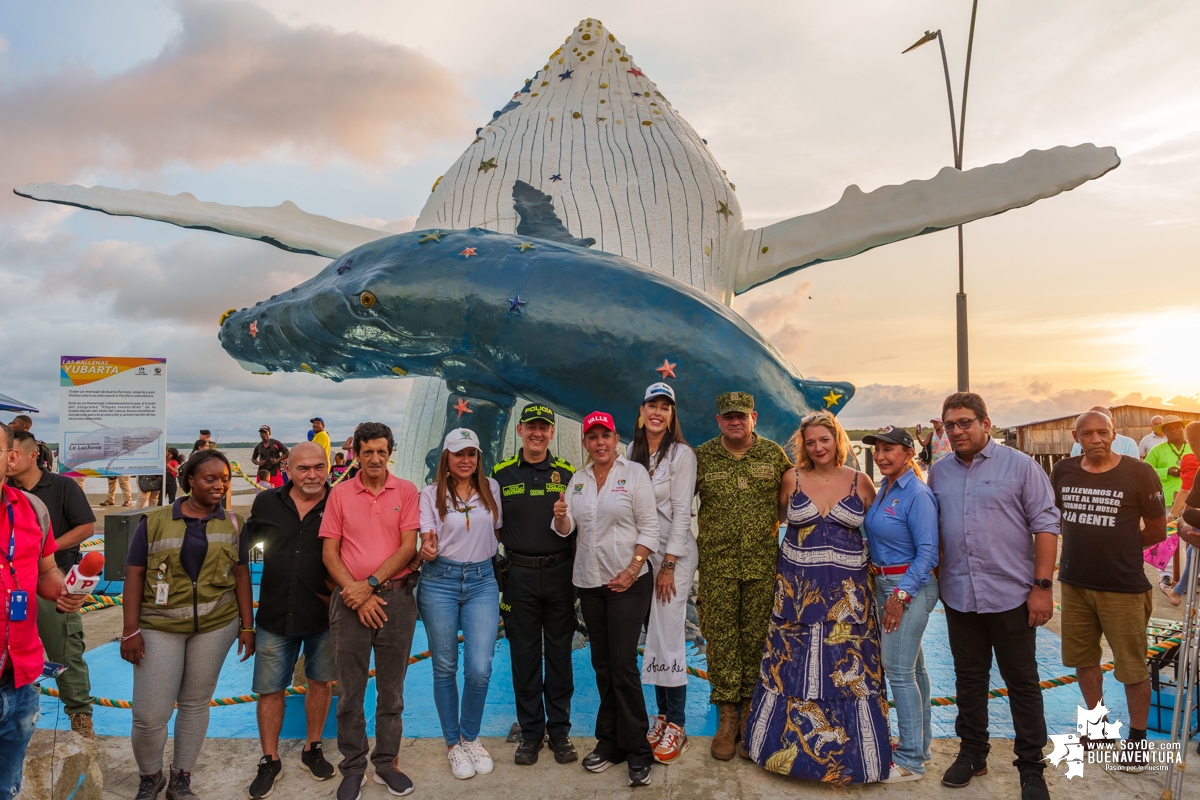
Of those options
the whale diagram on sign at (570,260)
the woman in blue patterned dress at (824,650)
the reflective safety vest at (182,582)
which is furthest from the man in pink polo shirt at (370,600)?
the woman in blue patterned dress at (824,650)

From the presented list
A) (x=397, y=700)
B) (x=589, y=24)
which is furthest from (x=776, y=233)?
(x=397, y=700)

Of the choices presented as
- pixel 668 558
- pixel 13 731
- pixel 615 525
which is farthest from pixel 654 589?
pixel 13 731

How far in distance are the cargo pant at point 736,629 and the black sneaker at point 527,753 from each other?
3.70 ft

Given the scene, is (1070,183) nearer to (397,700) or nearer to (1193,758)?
(1193,758)

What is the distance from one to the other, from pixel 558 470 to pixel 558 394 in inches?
22.1

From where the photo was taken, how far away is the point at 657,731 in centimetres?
418

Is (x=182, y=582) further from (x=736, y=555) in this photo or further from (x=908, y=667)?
(x=908, y=667)

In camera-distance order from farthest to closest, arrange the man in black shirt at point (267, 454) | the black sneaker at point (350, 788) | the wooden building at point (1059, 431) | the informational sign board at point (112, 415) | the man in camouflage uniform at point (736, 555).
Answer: the wooden building at point (1059, 431) < the man in black shirt at point (267, 454) < the informational sign board at point (112, 415) < the man in camouflage uniform at point (736, 555) < the black sneaker at point (350, 788)

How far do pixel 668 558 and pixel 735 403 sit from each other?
0.97m

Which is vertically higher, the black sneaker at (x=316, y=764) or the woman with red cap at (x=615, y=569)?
the woman with red cap at (x=615, y=569)

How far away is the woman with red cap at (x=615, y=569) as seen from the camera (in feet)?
12.9

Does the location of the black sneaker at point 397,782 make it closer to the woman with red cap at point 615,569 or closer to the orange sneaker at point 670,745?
the woman with red cap at point 615,569

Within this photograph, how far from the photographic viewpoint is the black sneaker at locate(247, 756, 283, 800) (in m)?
3.85

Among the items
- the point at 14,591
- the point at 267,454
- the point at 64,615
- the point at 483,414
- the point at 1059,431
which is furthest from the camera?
the point at 1059,431
